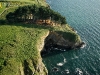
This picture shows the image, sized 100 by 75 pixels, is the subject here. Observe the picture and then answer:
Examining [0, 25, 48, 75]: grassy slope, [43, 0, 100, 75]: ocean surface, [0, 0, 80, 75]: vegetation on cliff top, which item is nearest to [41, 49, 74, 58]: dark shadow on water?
[43, 0, 100, 75]: ocean surface

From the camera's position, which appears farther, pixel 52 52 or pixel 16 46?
pixel 52 52

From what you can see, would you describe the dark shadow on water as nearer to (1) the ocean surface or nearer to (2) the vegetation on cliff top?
(1) the ocean surface

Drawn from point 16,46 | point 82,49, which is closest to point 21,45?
point 16,46

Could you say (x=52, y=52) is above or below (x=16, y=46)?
below

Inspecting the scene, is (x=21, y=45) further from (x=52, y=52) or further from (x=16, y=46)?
(x=52, y=52)

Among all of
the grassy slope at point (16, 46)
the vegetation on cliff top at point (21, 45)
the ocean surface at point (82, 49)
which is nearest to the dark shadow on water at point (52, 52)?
the ocean surface at point (82, 49)

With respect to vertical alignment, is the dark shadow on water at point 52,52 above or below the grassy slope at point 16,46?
below

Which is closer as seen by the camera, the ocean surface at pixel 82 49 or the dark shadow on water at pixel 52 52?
the ocean surface at pixel 82 49

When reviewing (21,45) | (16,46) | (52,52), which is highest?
(16,46)

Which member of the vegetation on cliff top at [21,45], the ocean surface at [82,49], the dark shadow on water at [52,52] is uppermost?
the vegetation on cliff top at [21,45]

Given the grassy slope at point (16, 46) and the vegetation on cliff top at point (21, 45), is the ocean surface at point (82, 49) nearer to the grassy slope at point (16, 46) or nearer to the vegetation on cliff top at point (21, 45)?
the vegetation on cliff top at point (21, 45)
